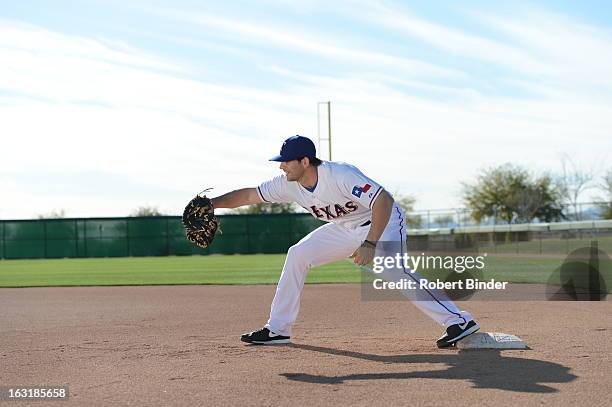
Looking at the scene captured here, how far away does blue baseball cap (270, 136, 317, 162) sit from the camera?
6.22 meters

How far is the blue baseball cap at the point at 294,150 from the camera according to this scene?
20.4 feet

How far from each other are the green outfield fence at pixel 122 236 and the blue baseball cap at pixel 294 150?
34.3 meters

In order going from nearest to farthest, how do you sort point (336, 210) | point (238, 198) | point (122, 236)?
point (336, 210) → point (238, 198) → point (122, 236)

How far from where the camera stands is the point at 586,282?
14.4m

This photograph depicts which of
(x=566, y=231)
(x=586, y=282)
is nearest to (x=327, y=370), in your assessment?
(x=586, y=282)

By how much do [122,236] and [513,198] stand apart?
26.6 metres

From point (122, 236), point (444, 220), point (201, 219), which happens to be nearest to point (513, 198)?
point (444, 220)

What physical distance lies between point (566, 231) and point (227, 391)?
1127 inches

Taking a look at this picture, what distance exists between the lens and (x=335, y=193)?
20.4 feet

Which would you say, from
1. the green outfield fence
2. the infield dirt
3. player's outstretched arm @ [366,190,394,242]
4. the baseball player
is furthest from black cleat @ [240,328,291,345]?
the green outfield fence

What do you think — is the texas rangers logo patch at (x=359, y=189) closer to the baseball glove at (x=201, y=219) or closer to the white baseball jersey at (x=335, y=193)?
the white baseball jersey at (x=335, y=193)

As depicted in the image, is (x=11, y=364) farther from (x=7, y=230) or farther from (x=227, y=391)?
(x=7, y=230)

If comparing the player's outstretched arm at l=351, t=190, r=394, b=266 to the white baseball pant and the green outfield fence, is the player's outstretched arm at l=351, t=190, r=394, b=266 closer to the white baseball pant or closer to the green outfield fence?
the white baseball pant

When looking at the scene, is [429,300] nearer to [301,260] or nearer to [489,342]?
[489,342]
